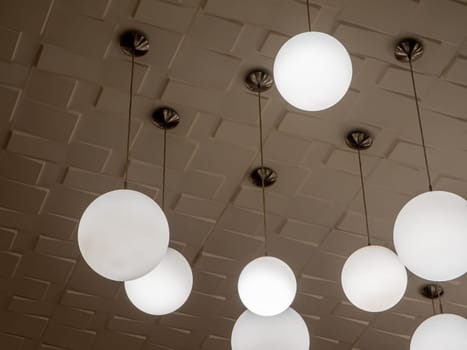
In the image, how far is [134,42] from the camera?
2936 millimetres

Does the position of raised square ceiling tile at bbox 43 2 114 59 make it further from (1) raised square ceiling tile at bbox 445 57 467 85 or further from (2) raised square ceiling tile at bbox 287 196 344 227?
(1) raised square ceiling tile at bbox 445 57 467 85

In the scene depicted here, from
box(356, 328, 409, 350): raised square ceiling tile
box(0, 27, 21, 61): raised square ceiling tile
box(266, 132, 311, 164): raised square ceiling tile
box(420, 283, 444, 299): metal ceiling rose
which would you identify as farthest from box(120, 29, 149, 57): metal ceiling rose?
box(356, 328, 409, 350): raised square ceiling tile

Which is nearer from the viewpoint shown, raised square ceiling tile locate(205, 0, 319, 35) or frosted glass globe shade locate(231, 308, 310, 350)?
frosted glass globe shade locate(231, 308, 310, 350)

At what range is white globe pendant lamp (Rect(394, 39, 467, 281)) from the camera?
2035mm

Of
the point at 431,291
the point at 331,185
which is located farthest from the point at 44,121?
the point at 431,291

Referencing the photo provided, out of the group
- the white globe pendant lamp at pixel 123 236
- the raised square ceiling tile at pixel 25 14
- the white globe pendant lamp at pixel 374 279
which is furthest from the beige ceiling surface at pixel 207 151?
the white globe pendant lamp at pixel 123 236

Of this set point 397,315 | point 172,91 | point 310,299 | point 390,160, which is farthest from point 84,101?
point 397,315

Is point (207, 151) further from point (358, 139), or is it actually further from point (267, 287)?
point (267, 287)

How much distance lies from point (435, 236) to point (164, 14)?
4.40 ft

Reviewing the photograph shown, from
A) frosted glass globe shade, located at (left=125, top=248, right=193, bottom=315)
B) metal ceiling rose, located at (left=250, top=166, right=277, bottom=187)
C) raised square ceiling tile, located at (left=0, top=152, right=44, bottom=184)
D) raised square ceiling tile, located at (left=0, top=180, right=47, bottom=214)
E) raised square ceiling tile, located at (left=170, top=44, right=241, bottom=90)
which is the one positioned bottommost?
frosted glass globe shade, located at (left=125, top=248, right=193, bottom=315)

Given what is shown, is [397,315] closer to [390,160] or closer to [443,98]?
[390,160]

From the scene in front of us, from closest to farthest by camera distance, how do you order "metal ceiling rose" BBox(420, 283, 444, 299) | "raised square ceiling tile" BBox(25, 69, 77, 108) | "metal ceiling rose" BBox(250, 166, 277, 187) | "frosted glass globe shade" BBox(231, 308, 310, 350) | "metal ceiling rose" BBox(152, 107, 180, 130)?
"frosted glass globe shade" BBox(231, 308, 310, 350) → "raised square ceiling tile" BBox(25, 69, 77, 108) → "metal ceiling rose" BBox(152, 107, 180, 130) → "metal ceiling rose" BBox(250, 166, 277, 187) → "metal ceiling rose" BBox(420, 283, 444, 299)

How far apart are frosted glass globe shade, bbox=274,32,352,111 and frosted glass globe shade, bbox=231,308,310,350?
0.62 metres

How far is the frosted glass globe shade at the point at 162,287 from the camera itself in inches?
94.7
